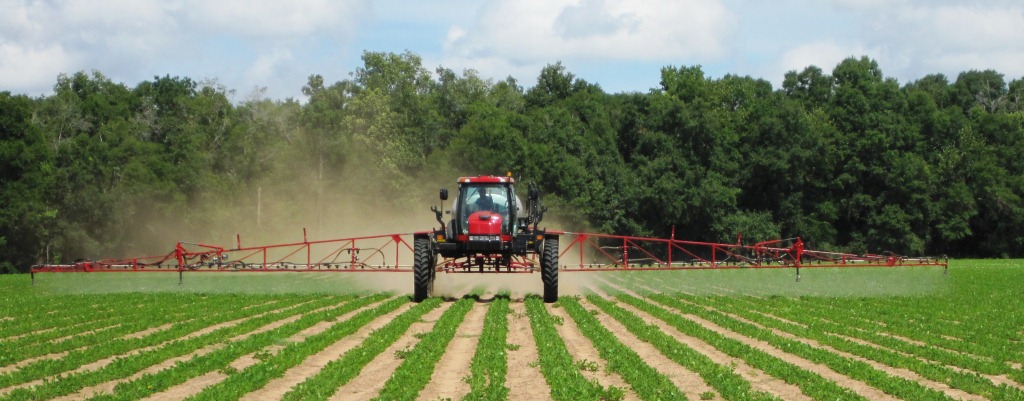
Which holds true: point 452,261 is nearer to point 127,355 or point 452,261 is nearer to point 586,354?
point 586,354

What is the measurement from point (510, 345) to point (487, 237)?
824cm

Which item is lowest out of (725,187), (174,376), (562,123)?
(174,376)

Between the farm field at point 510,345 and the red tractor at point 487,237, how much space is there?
2.83ft

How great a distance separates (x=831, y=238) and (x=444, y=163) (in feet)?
84.8

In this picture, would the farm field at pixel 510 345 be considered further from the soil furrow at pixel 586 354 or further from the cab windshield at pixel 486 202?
the cab windshield at pixel 486 202

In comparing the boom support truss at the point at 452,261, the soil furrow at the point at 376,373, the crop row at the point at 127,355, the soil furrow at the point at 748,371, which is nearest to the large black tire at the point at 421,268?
the boom support truss at the point at 452,261

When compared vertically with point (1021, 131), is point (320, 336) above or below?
below

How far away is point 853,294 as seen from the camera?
2952 cm

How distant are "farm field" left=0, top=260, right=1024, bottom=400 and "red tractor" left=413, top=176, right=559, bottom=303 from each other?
86 cm

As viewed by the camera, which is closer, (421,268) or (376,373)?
(376,373)

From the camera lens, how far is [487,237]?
2503 cm

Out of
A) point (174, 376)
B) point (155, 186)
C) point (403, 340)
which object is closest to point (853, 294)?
point (403, 340)

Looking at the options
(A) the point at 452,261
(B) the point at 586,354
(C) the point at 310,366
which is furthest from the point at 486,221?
(C) the point at 310,366

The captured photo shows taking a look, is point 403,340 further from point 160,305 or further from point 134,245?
point 134,245
